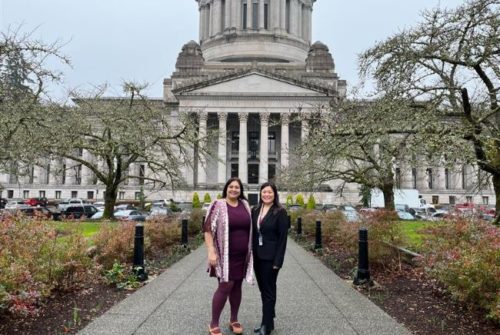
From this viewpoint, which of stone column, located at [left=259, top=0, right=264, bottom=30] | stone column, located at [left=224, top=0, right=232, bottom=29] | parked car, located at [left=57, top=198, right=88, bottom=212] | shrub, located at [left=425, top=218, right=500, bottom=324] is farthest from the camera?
stone column, located at [left=224, top=0, right=232, bottom=29]

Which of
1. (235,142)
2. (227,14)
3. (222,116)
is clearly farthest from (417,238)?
(227,14)

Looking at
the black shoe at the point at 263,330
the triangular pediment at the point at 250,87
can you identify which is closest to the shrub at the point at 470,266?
the black shoe at the point at 263,330

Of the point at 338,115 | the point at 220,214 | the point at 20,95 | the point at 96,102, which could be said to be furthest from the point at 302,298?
the point at 96,102

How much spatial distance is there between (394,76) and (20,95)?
16.0 meters

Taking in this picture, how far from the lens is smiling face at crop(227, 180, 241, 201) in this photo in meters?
5.88

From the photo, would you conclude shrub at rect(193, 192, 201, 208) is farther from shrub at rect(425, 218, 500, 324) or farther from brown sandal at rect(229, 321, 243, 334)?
brown sandal at rect(229, 321, 243, 334)

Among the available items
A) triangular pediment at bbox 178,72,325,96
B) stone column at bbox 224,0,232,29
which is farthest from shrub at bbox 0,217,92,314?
stone column at bbox 224,0,232,29

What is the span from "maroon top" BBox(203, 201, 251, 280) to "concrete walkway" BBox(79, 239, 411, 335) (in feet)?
3.22

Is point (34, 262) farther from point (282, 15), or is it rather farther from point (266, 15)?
point (266, 15)

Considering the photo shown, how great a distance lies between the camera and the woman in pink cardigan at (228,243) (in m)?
5.74

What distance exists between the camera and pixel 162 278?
33.6 ft

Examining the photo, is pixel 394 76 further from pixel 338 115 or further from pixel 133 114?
pixel 133 114

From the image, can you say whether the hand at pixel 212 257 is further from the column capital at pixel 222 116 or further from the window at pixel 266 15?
the window at pixel 266 15

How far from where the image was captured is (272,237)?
5961mm
